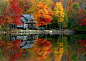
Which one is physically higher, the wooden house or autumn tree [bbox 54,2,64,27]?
autumn tree [bbox 54,2,64,27]

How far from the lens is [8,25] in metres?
47.6

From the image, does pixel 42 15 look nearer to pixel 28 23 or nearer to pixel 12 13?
pixel 28 23

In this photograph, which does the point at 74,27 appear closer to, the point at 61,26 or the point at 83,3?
the point at 61,26

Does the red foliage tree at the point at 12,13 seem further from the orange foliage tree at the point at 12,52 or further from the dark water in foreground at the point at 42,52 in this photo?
the orange foliage tree at the point at 12,52

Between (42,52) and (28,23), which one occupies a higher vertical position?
(28,23)

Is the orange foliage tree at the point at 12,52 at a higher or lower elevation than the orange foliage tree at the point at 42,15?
lower

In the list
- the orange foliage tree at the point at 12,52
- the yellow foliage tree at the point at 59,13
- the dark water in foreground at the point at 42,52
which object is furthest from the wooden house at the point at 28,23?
the orange foliage tree at the point at 12,52

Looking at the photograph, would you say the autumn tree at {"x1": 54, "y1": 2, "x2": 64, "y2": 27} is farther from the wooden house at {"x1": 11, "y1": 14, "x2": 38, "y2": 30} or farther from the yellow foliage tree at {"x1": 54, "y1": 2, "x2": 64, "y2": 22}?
Answer: the wooden house at {"x1": 11, "y1": 14, "x2": 38, "y2": 30}

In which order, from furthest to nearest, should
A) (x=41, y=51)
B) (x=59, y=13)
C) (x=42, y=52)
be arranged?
1. (x=59, y=13)
2. (x=41, y=51)
3. (x=42, y=52)

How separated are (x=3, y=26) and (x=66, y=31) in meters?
17.5

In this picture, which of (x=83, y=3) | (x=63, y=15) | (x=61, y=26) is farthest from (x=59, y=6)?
(x=83, y=3)

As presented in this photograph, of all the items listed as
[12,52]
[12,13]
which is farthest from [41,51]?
[12,13]

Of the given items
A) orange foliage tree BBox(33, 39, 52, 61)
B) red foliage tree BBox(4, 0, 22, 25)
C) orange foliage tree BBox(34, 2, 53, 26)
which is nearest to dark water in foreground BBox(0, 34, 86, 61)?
orange foliage tree BBox(33, 39, 52, 61)

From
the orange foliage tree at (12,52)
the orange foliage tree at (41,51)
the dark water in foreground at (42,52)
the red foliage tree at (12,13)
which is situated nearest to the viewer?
Answer: the dark water in foreground at (42,52)
